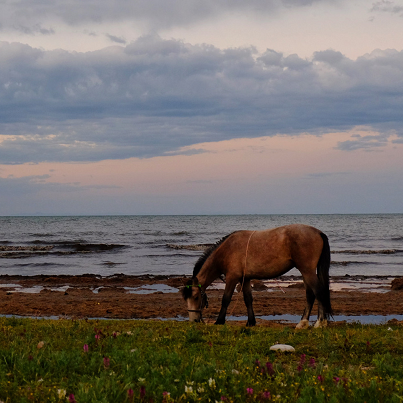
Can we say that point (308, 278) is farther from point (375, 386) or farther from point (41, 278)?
point (41, 278)

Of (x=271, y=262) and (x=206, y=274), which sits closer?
(x=271, y=262)

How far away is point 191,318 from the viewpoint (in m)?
11.3

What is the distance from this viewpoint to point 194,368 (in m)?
5.16

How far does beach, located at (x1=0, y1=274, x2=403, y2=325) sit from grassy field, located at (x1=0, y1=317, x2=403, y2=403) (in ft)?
14.2

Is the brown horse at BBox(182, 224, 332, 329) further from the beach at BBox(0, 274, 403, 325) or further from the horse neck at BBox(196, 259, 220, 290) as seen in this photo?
the beach at BBox(0, 274, 403, 325)

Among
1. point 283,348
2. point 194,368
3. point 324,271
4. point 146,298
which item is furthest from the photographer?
point 146,298

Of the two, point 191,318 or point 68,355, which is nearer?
point 68,355

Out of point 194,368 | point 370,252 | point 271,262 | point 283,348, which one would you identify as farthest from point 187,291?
point 370,252

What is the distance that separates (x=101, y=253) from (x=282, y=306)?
27911 mm

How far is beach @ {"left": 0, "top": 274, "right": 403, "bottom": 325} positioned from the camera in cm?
1460

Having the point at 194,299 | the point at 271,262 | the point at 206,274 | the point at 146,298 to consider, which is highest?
the point at 271,262

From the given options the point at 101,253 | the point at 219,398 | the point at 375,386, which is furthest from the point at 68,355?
the point at 101,253

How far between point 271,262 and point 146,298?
837 centimetres

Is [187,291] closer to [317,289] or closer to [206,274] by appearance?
[206,274]
